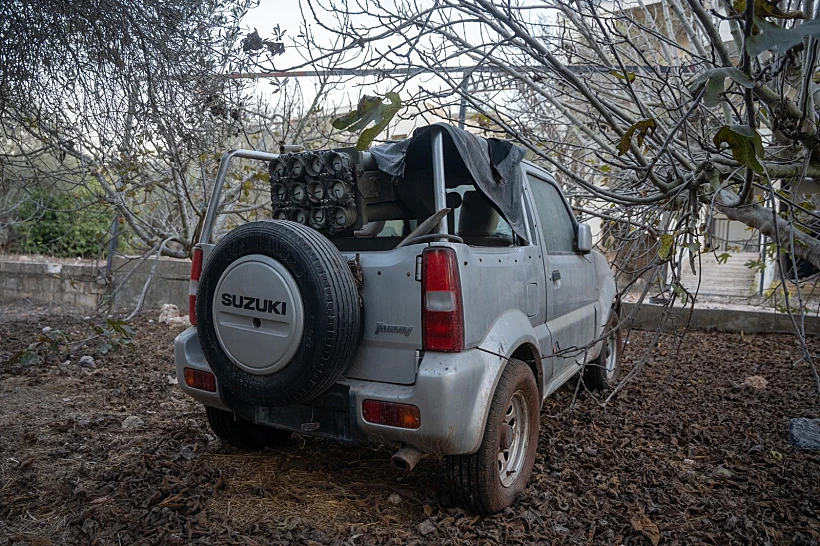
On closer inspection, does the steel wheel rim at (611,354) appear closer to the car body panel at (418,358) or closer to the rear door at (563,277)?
the rear door at (563,277)

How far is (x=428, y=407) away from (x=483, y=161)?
55.4 inches

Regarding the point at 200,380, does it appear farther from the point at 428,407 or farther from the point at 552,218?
the point at 552,218

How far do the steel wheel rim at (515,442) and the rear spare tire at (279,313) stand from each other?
3.05ft

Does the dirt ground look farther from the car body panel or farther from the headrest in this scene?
the headrest

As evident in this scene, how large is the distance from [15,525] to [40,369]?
3.15m

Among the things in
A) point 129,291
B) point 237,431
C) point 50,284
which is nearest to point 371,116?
point 237,431

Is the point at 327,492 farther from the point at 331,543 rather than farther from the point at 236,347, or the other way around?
the point at 236,347

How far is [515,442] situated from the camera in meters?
3.04

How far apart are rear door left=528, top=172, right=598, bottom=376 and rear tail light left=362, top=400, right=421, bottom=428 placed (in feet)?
4.29

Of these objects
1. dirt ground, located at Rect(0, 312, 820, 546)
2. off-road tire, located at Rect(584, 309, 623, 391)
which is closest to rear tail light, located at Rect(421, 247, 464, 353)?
dirt ground, located at Rect(0, 312, 820, 546)

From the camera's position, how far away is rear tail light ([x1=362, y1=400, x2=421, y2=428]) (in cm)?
246

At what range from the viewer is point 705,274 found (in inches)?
539

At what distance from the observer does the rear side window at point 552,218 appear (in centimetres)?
383

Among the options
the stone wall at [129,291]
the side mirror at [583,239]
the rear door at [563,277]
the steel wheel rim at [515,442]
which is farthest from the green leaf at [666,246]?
the stone wall at [129,291]
